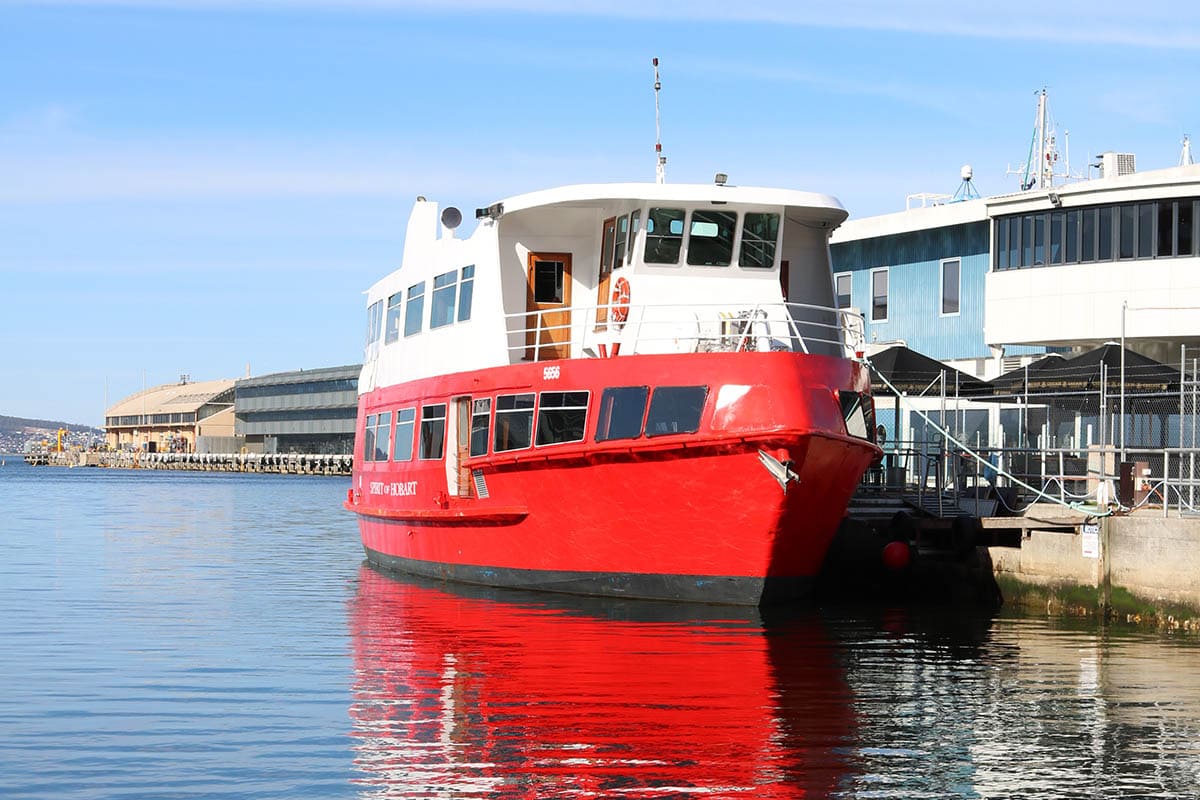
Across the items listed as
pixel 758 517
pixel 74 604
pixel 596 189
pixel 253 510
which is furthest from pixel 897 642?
pixel 253 510

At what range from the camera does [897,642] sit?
19.9m

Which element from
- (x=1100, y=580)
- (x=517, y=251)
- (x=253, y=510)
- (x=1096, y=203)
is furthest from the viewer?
(x=253, y=510)

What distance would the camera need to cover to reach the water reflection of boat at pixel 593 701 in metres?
11.8

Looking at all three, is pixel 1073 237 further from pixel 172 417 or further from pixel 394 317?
pixel 172 417

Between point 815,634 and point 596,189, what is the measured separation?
7.05 m

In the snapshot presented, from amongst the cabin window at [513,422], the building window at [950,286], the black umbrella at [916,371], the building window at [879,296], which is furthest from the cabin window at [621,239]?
the building window at [879,296]

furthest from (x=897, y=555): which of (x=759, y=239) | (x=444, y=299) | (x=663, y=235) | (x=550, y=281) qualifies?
(x=444, y=299)

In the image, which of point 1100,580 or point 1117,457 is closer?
point 1100,580

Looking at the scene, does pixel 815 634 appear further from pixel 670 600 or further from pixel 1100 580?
pixel 1100 580

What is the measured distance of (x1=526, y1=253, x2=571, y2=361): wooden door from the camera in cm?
2300

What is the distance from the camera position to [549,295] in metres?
23.2

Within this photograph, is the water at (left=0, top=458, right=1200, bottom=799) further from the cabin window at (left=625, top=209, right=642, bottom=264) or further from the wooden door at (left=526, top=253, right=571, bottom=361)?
the cabin window at (left=625, top=209, right=642, bottom=264)

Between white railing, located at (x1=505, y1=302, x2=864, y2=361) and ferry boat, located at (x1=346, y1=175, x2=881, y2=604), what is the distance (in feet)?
0.16

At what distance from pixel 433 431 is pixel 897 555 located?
7.77 meters
